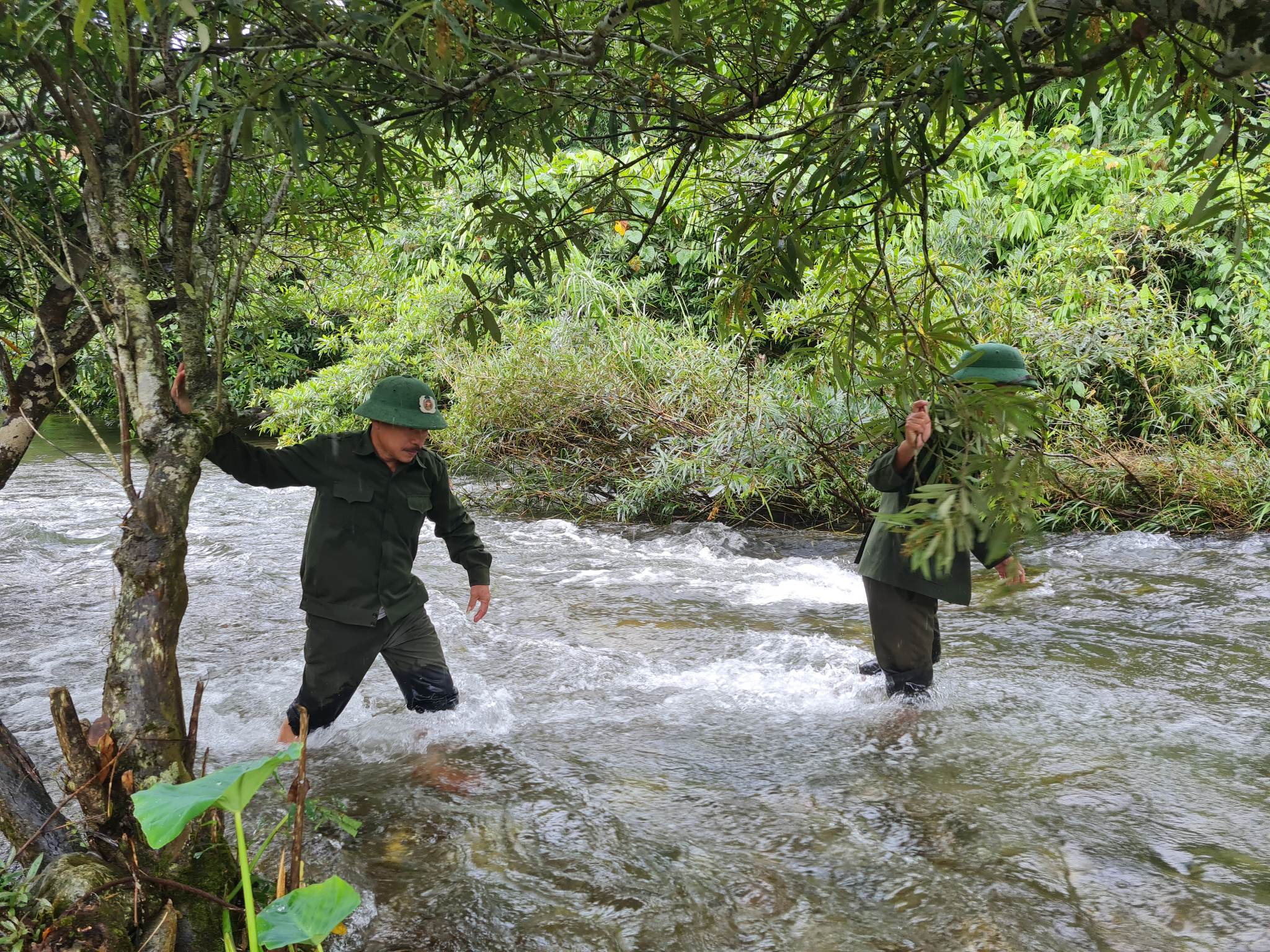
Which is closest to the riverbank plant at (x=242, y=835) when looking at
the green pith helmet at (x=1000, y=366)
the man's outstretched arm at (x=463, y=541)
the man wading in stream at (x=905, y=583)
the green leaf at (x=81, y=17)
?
the green leaf at (x=81, y=17)

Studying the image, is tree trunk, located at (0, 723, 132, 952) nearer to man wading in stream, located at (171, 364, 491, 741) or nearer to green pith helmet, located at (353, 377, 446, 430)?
man wading in stream, located at (171, 364, 491, 741)

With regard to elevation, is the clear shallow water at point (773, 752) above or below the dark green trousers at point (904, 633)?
below

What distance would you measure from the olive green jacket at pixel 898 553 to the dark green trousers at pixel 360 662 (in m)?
2.01

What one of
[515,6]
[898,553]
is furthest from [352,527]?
[515,6]

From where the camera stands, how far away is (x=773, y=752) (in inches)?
180

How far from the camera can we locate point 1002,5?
2172mm

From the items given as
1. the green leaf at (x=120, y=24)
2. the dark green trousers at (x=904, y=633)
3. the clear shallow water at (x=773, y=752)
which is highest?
the green leaf at (x=120, y=24)

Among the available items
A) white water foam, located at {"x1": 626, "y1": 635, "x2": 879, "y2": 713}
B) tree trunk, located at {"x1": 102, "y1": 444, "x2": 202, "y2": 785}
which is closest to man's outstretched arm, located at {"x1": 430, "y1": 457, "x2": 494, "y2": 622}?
white water foam, located at {"x1": 626, "y1": 635, "x2": 879, "y2": 713}

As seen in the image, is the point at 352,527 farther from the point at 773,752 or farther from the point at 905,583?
the point at 905,583

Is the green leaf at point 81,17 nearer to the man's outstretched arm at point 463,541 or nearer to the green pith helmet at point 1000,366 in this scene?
the green pith helmet at point 1000,366

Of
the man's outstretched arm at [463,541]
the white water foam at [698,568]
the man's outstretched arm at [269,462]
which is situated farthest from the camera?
the white water foam at [698,568]

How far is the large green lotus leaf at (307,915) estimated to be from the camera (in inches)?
81.1

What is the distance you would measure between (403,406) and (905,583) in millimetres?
2285

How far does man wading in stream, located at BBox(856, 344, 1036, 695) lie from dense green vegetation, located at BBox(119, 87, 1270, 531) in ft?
9.19
